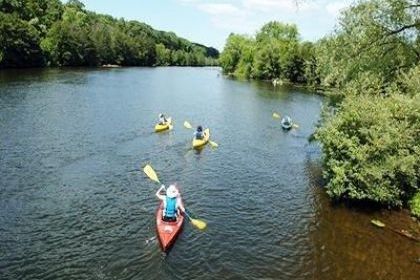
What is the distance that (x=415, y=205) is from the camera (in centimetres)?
2581

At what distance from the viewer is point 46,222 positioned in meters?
23.0

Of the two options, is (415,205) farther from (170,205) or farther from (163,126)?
(163,126)

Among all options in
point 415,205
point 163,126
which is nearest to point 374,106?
point 415,205

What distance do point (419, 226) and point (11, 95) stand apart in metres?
51.8

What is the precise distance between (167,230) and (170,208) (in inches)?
47.9

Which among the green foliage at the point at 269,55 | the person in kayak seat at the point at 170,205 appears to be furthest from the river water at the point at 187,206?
the green foliage at the point at 269,55

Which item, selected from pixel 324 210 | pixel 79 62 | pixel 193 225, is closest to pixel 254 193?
pixel 324 210

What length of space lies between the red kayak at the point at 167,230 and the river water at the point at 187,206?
37 cm

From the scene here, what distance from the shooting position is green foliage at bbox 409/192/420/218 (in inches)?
1003

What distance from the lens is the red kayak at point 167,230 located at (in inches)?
Answer: 834

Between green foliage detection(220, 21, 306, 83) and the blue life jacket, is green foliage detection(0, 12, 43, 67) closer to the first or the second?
green foliage detection(220, 21, 306, 83)

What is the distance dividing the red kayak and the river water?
1.22 ft

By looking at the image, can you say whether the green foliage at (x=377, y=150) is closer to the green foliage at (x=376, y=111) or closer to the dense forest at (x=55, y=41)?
the green foliage at (x=376, y=111)

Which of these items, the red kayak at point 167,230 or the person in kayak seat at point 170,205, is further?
the person in kayak seat at point 170,205
